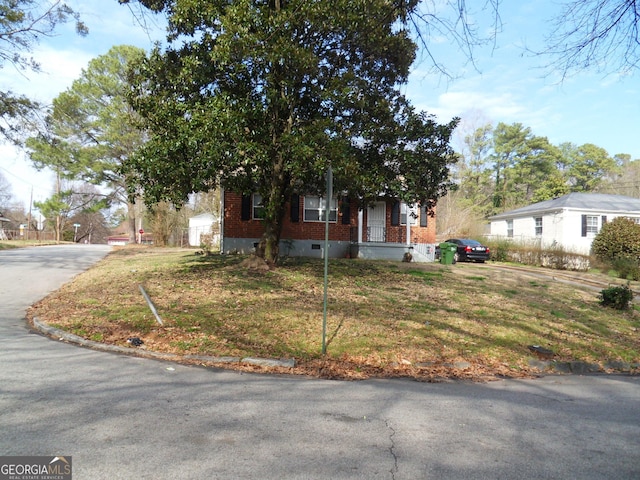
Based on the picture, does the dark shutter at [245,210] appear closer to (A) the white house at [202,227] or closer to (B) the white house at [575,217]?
(A) the white house at [202,227]

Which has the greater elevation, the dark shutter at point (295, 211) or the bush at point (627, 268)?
the dark shutter at point (295, 211)

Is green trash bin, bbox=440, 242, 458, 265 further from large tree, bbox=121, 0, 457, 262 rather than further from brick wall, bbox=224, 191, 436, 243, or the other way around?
large tree, bbox=121, 0, 457, 262

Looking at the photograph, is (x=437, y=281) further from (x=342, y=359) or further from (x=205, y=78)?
(x=205, y=78)

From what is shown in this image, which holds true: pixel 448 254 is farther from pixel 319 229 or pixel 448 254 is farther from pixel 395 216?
pixel 319 229

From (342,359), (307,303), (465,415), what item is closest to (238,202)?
(307,303)

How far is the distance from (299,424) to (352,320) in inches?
183

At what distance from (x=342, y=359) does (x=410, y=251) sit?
1638cm

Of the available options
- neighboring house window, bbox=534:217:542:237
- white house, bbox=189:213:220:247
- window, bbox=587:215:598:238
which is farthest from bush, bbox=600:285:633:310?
white house, bbox=189:213:220:247

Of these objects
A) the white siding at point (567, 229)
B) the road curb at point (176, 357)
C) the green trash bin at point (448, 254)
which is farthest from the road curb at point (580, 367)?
the white siding at point (567, 229)

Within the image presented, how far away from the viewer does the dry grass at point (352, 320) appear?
22.8 ft

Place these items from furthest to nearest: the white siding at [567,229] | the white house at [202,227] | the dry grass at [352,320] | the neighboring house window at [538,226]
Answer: the white house at [202,227] → the neighboring house window at [538,226] → the white siding at [567,229] → the dry grass at [352,320]

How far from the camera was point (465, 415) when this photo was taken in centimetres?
457

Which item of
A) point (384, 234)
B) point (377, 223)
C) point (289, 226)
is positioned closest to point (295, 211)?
point (289, 226)
